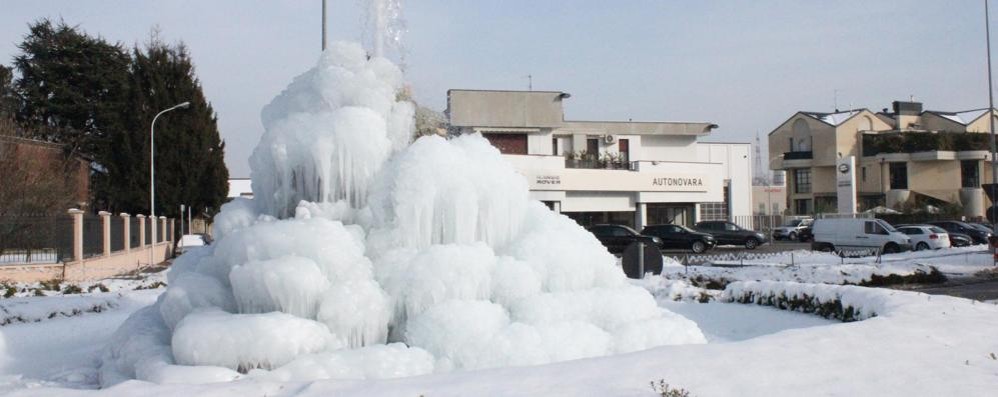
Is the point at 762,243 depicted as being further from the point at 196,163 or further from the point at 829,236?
the point at 196,163

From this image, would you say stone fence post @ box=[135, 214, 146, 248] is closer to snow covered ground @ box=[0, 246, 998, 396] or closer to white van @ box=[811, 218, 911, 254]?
snow covered ground @ box=[0, 246, 998, 396]

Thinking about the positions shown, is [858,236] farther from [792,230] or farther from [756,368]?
[756,368]

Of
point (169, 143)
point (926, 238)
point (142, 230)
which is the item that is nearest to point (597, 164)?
point (926, 238)

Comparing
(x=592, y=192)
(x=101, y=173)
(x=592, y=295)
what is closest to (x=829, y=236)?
(x=592, y=192)

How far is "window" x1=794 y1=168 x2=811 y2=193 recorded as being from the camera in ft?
244

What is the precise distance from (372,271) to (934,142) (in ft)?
231

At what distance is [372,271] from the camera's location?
8.66 meters

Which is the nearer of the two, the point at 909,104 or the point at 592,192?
the point at 592,192

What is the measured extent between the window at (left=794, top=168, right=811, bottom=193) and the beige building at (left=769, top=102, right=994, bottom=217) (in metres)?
0.09

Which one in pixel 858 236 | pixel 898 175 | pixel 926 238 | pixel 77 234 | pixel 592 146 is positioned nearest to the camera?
pixel 77 234

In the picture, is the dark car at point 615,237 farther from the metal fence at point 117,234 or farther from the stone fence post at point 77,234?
the stone fence post at point 77,234

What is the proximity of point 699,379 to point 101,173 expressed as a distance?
46368 millimetres

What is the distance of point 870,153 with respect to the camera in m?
71.8

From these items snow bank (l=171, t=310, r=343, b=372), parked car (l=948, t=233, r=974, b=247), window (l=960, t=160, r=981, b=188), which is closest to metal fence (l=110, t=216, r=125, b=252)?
snow bank (l=171, t=310, r=343, b=372)
